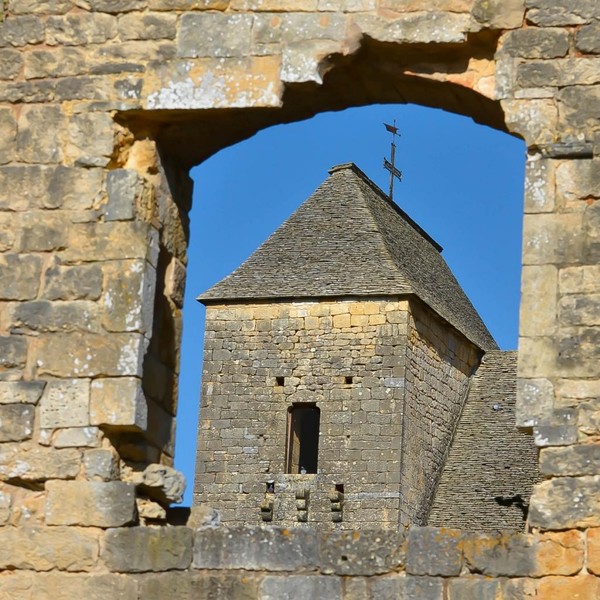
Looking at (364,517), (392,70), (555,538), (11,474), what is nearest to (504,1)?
(392,70)

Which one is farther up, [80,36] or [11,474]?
[80,36]

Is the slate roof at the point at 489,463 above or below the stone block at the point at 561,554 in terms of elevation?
above

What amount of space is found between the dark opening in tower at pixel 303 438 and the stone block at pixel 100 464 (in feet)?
66.2

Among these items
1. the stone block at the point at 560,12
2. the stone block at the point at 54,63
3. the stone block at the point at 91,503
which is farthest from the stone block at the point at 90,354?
the stone block at the point at 560,12

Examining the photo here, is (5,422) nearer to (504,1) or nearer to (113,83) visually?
(113,83)

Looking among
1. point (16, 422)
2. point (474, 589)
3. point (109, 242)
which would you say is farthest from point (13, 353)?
point (474, 589)

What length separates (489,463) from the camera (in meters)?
29.0

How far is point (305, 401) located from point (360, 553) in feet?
67.1

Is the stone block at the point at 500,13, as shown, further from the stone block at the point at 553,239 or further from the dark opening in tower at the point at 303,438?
the dark opening in tower at the point at 303,438

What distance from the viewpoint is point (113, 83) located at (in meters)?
8.52

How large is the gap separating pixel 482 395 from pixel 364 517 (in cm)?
428

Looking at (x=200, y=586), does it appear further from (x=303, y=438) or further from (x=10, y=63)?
(x=303, y=438)

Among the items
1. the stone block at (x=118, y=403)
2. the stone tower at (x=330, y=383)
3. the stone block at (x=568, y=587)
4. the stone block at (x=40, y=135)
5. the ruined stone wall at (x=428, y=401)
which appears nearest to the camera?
the stone block at (x=568, y=587)

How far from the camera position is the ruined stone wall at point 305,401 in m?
27.5
